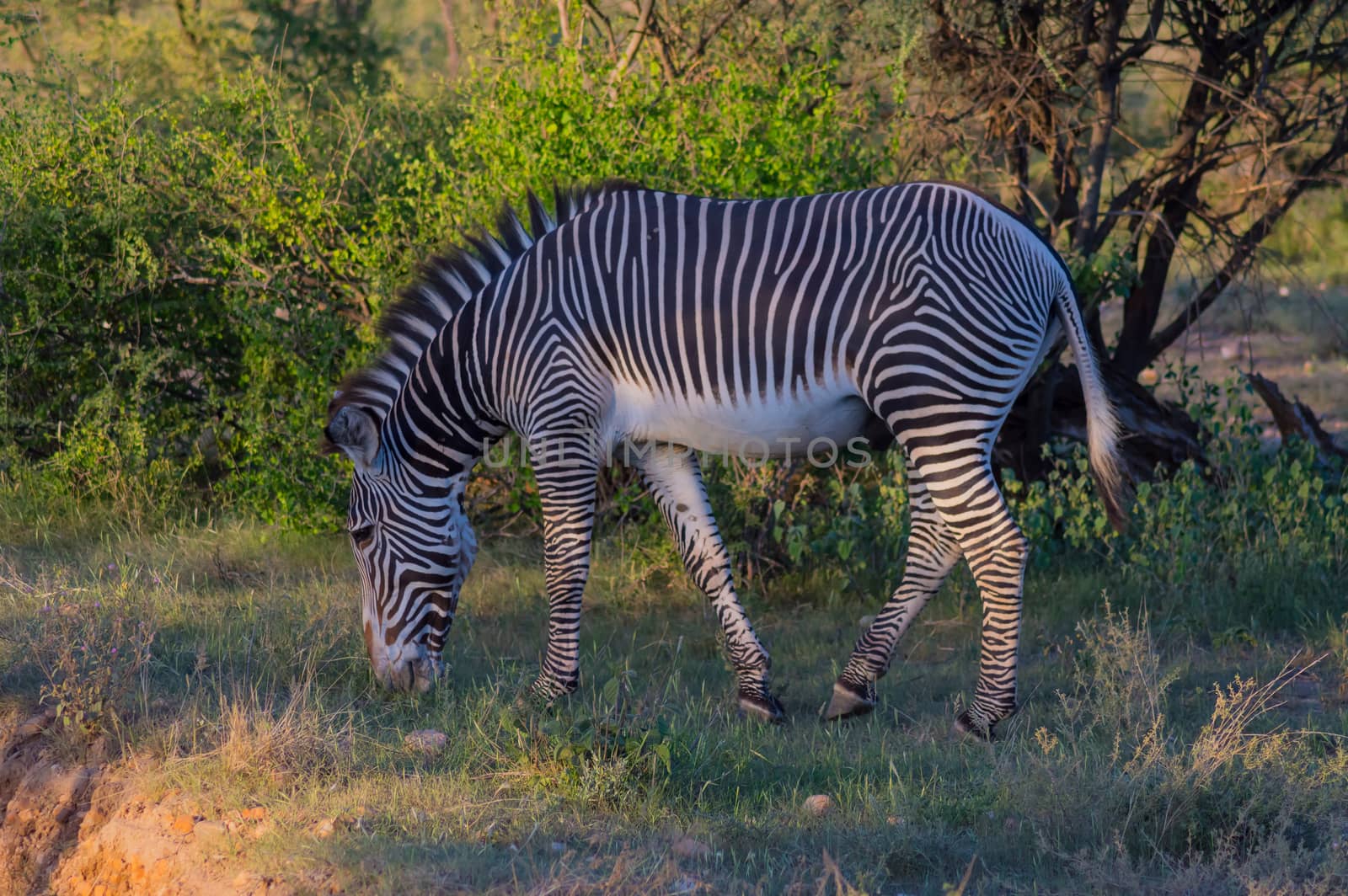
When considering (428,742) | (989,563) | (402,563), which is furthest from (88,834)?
(989,563)

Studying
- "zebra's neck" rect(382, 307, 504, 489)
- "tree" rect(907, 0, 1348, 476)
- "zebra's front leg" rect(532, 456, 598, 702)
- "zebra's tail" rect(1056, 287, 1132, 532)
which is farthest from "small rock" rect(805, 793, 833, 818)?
"tree" rect(907, 0, 1348, 476)

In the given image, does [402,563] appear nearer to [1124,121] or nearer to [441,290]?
[441,290]

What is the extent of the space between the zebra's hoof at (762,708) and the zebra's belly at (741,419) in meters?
1.02

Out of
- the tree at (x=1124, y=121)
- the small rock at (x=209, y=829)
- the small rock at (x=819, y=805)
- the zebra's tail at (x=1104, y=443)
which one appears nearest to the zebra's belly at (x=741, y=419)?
the zebra's tail at (x=1104, y=443)

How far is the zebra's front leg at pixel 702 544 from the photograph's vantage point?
17.7 ft

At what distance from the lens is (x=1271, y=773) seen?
4020 mm

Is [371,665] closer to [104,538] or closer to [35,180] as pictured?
[104,538]

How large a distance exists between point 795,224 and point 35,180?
4535 millimetres

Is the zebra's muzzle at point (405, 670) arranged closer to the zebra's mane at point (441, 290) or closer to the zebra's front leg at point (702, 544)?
the zebra's mane at point (441, 290)

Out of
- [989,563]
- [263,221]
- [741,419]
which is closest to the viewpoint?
[989,563]

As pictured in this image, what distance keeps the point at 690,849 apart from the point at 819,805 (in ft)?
1.77

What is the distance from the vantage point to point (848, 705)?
17.5ft

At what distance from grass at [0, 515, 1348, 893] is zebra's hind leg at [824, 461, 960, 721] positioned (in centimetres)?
13

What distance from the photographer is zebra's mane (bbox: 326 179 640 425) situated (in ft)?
17.7
